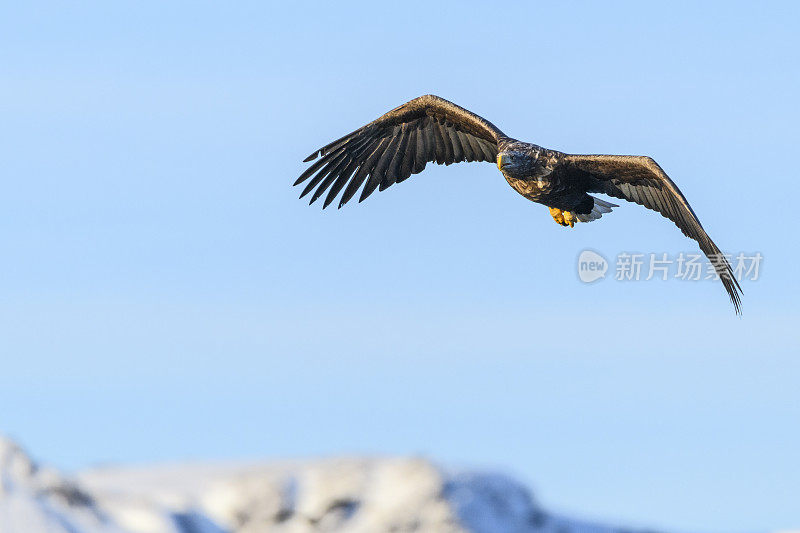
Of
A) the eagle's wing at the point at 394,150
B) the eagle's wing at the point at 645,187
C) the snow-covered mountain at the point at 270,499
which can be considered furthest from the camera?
the snow-covered mountain at the point at 270,499

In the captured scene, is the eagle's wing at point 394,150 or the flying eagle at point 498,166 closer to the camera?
the flying eagle at point 498,166

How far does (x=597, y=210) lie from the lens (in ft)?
60.6

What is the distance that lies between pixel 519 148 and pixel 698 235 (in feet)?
7.92

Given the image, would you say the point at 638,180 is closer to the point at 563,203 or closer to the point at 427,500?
the point at 563,203

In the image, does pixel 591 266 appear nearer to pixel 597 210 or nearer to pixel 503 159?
pixel 597 210

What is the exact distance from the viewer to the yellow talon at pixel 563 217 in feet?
60.7

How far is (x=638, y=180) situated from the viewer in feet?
59.4

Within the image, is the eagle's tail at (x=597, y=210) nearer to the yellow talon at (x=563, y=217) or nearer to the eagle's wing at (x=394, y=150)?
the yellow talon at (x=563, y=217)

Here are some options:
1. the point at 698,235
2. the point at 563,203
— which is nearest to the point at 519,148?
the point at 563,203

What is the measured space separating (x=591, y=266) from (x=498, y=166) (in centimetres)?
232

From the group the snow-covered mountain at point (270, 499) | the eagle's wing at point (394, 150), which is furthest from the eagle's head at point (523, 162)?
the snow-covered mountain at point (270, 499)

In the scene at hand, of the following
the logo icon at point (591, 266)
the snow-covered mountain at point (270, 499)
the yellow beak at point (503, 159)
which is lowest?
the snow-covered mountain at point (270, 499)

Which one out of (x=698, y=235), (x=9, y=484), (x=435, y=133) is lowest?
(x=9, y=484)

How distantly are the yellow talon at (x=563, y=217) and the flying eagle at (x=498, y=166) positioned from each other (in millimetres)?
13
